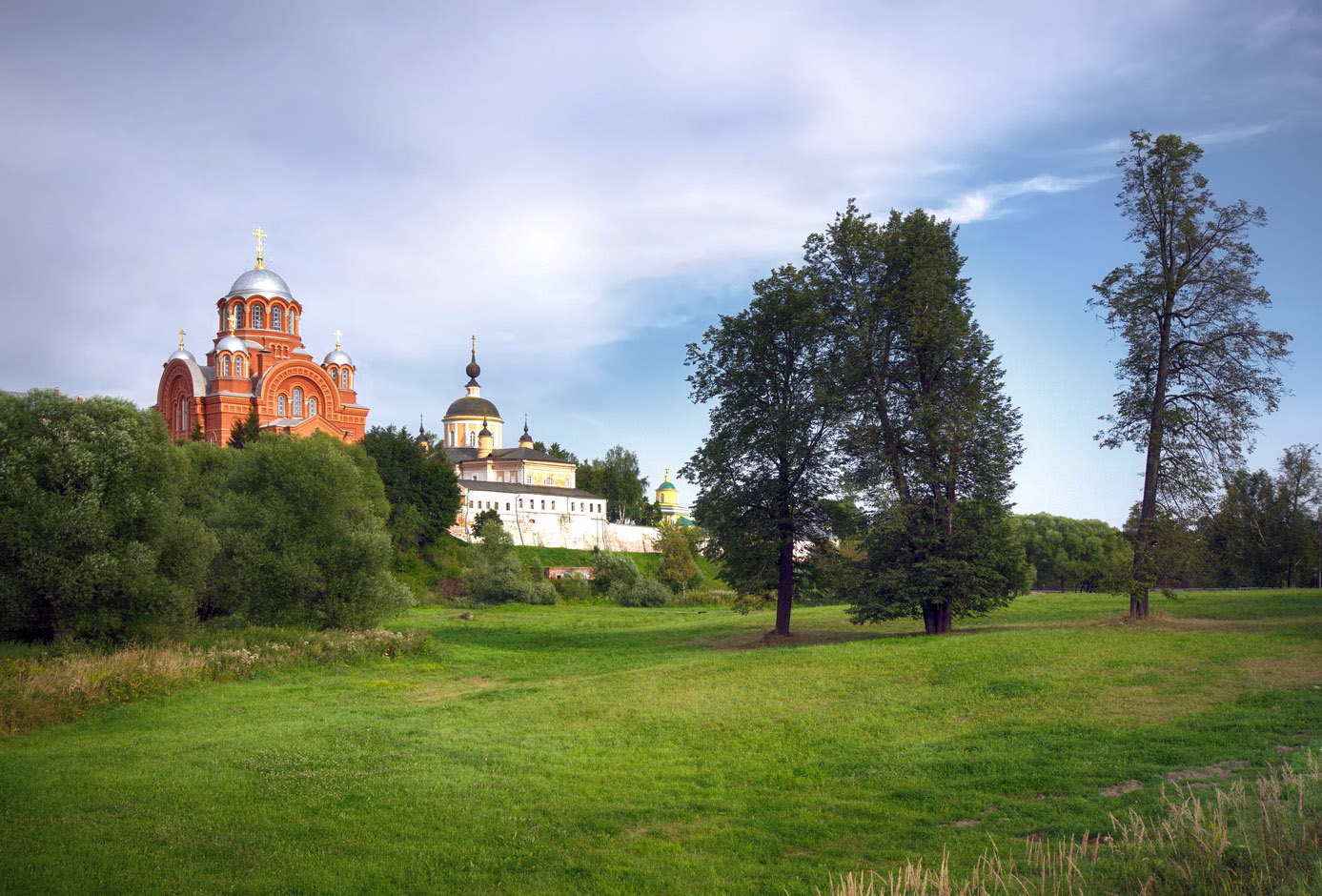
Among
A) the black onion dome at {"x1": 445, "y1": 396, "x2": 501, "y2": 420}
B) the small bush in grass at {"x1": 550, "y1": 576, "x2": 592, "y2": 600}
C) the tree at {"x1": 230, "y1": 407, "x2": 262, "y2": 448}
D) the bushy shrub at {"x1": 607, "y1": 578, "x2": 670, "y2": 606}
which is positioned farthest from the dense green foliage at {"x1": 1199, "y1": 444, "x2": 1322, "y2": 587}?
the black onion dome at {"x1": 445, "y1": 396, "x2": 501, "y2": 420}

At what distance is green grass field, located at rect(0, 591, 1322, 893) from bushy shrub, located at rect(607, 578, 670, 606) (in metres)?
34.0

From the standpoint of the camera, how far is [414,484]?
69.4m

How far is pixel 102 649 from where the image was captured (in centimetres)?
2064

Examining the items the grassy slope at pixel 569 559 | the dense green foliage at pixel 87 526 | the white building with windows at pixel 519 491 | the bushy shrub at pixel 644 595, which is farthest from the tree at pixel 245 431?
the dense green foliage at pixel 87 526

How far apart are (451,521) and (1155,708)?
62.3m

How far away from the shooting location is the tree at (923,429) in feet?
81.8

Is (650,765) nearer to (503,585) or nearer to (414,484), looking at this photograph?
(503,585)

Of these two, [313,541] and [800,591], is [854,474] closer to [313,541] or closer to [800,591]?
[800,591]

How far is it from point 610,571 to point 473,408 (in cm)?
5278

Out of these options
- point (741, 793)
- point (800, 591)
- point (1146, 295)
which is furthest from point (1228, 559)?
point (741, 793)

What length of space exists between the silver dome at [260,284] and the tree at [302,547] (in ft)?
166

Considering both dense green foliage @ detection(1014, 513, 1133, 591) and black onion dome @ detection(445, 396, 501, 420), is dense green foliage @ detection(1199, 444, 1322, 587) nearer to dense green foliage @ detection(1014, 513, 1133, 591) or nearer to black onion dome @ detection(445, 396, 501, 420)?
dense green foliage @ detection(1014, 513, 1133, 591)

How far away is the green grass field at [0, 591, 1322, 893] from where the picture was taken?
26.9 feet

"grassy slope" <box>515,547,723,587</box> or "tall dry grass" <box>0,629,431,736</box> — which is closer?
"tall dry grass" <box>0,629,431,736</box>
